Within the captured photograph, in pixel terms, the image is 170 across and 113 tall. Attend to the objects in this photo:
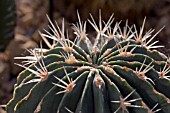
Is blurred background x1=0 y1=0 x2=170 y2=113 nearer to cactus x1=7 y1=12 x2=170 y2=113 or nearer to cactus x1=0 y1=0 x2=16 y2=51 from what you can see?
cactus x1=0 y1=0 x2=16 y2=51

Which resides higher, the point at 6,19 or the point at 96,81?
the point at 6,19

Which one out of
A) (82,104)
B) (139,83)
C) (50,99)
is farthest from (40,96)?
(139,83)

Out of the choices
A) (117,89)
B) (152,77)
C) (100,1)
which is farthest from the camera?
(100,1)

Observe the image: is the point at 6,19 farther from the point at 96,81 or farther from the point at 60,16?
the point at 96,81

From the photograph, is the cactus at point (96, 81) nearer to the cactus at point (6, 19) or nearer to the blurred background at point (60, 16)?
the cactus at point (6, 19)

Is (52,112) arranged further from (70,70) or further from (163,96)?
(163,96)

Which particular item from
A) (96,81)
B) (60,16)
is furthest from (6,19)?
(96,81)
